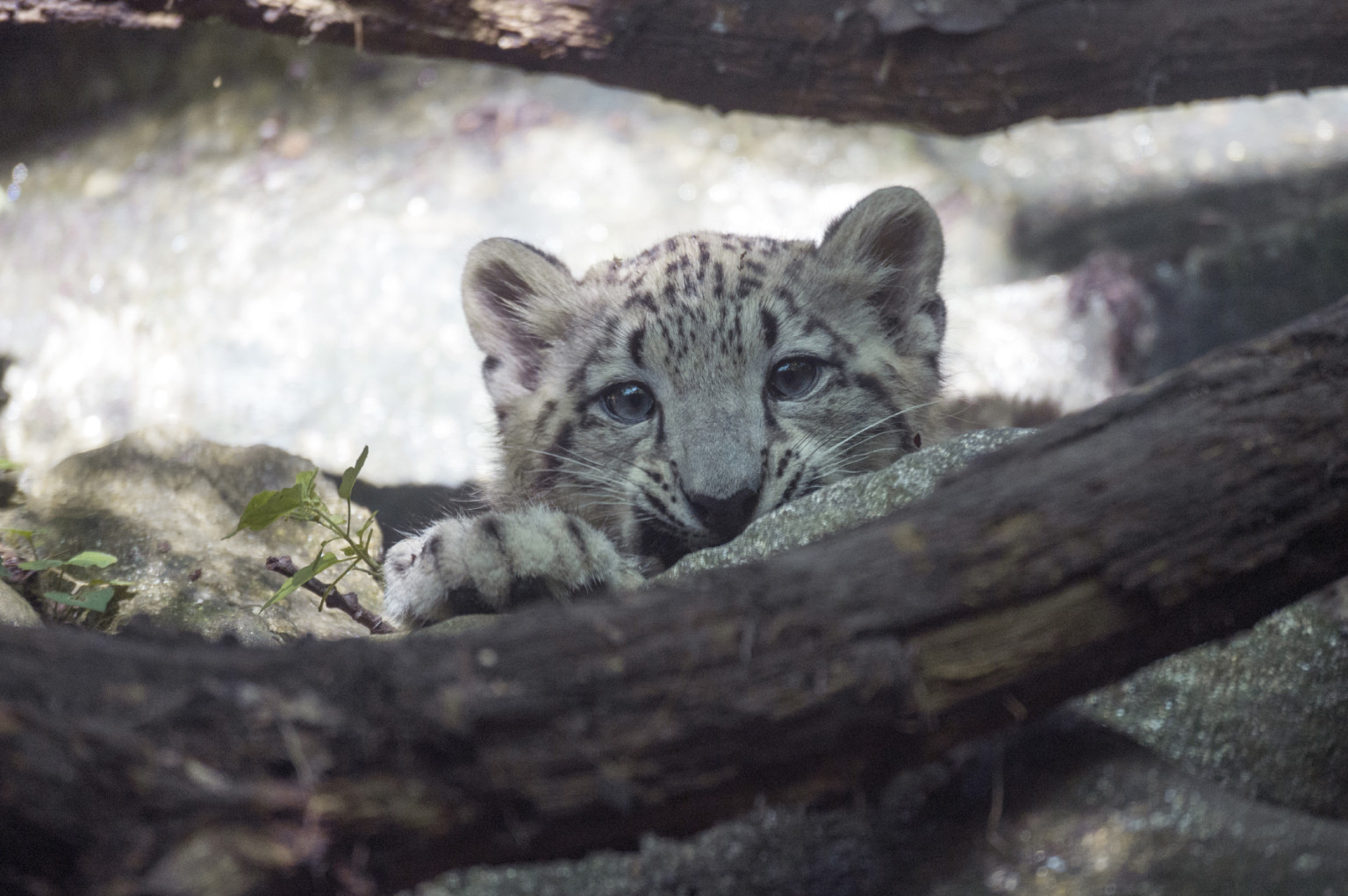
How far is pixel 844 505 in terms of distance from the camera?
156 inches

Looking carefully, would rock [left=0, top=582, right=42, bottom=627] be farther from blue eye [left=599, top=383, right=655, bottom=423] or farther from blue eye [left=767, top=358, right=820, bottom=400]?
blue eye [left=767, top=358, right=820, bottom=400]

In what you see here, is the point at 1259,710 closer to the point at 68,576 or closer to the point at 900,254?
the point at 900,254

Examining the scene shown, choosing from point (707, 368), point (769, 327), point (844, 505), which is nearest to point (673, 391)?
point (707, 368)

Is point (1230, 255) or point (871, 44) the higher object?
point (871, 44)

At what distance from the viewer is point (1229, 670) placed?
3.34 m

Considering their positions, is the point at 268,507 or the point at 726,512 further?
the point at 268,507

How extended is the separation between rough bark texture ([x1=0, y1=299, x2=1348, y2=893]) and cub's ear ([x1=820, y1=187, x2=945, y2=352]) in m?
3.02

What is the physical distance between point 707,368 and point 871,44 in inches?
105

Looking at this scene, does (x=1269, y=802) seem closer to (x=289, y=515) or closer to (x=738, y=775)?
(x=738, y=775)

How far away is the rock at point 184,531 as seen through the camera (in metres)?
4.85

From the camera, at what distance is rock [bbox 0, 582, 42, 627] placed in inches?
165

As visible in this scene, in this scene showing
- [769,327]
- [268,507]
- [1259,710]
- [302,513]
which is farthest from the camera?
[769,327]

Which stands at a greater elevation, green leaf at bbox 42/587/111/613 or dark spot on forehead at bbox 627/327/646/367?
dark spot on forehead at bbox 627/327/646/367

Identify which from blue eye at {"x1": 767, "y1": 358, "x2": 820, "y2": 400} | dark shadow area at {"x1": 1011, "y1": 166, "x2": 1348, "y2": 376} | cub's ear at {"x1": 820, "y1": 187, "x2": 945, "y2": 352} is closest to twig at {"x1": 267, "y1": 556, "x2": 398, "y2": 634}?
blue eye at {"x1": 767, "y1": 358, "x2": 820, "y2": 400}
